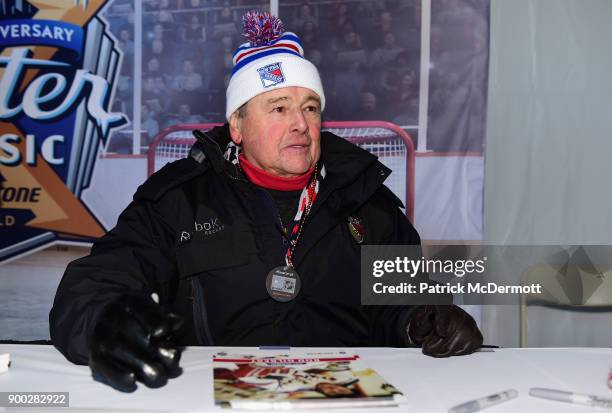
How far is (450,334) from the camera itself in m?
1.33

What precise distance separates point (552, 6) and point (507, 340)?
1.60 m

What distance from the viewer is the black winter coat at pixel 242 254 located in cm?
181

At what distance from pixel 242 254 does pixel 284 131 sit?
1.34 ft

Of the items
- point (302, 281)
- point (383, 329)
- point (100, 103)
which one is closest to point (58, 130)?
point (100, 103)

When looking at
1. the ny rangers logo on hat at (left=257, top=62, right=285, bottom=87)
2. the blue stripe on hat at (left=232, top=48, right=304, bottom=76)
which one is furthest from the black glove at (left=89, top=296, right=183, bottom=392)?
the blue stripe on hat at (left=232, top=48, right=304, bottom=76)

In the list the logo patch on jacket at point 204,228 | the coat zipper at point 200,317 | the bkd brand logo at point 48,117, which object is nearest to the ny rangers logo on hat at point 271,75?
the logo patch on jacket at point 204,228

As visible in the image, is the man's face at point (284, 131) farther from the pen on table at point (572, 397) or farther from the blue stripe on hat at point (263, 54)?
the pen on table at point (572, 397)

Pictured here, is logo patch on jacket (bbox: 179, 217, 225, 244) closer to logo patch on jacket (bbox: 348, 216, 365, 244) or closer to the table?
logo patch on jacket (bbox: 348, 216, 365, 244)

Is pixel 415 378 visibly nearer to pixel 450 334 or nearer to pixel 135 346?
pixel 450 334

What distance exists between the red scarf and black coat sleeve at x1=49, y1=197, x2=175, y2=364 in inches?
13.3

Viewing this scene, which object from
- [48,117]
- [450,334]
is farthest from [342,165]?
[48,117]

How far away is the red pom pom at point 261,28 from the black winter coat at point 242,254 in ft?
1.42

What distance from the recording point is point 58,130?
127 inches

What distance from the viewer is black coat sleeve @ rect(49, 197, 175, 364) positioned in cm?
123
